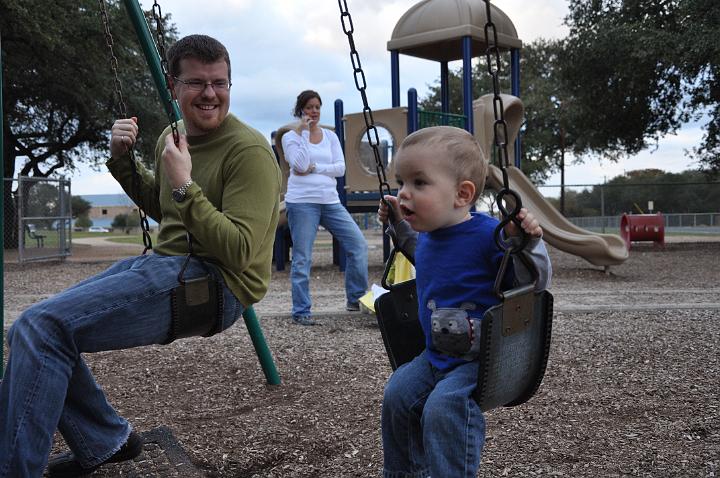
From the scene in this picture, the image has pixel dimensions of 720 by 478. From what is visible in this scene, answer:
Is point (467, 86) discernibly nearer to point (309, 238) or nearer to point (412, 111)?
point (412, 111)

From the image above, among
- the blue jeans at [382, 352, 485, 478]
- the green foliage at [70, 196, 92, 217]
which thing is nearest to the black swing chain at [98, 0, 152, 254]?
the blue jeans at [382, 352, 485, 478]

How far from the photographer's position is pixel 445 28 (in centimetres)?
1095

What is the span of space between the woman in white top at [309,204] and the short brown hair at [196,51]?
3.16m

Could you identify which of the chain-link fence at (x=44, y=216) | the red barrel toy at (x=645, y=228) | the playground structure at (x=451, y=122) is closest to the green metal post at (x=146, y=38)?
the playground structure at (x=451, y=122)

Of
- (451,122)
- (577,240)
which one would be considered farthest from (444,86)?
(577,240)

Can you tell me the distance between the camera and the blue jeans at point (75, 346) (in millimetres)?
1892

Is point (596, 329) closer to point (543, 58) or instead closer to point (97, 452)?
point (97, 452)

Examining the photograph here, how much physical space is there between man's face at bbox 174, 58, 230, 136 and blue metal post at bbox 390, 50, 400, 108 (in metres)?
8.82

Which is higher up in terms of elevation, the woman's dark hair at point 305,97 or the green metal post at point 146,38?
the woman's dark hair at point 305,97

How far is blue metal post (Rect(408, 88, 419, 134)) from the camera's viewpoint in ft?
30.4

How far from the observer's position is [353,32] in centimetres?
253

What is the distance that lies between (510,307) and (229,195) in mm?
948

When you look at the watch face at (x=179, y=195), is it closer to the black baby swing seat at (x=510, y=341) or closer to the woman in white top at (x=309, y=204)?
the black baby swing seat at (x=510, y=341)

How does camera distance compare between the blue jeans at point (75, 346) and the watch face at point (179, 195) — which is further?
the watch face at point (179, 195)
